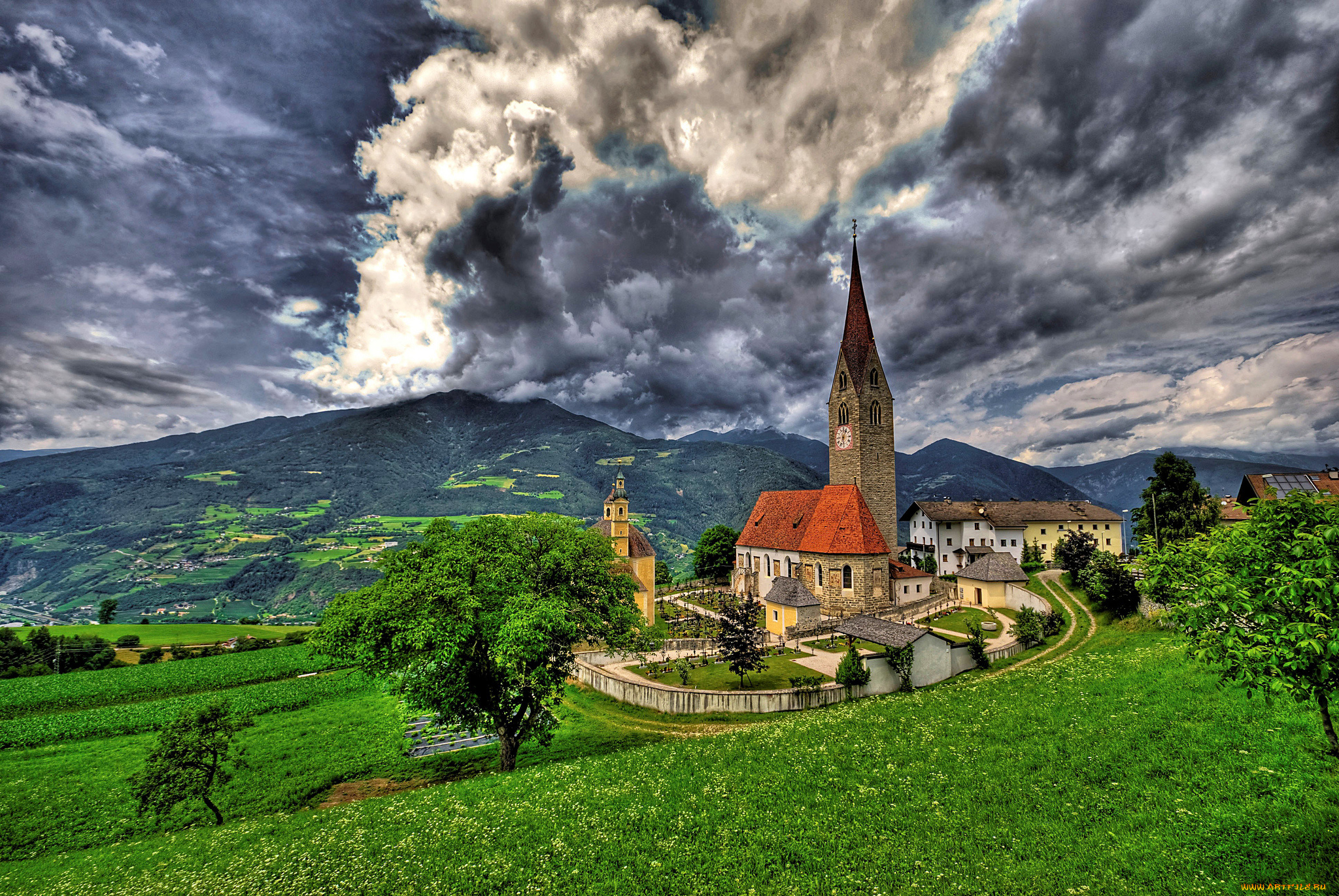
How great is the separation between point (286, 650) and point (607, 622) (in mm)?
51299

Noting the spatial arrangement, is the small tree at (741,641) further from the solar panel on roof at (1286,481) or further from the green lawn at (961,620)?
the solar panel on roof at (1286,481)

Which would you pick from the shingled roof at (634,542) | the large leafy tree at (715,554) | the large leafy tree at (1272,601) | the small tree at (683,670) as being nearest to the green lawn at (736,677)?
the small tree at (683,670)

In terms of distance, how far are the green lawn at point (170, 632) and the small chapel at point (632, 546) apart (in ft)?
157

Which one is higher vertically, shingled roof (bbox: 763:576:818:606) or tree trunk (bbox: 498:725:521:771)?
shingled roof (bbox: 763:576:818:606)

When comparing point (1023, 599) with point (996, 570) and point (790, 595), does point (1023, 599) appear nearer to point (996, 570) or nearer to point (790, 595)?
point (996, 570)

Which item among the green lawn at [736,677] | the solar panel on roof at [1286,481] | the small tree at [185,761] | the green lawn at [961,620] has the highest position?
the solar panel on roof at [1286,481]

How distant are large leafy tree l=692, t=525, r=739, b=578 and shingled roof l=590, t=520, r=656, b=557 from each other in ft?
75.8

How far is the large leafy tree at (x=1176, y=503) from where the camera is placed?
35.5m

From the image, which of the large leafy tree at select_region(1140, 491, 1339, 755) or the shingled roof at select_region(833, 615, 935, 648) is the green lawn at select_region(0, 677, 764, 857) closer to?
the shingled roof at select_region(833, 615, 935, 648)

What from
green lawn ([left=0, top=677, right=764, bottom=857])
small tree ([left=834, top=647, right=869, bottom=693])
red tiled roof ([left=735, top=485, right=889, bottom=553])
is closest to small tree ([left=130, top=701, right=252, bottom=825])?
green lawn ([left=0, top=677, right=764, bottom=857])

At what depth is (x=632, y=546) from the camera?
48.7 m

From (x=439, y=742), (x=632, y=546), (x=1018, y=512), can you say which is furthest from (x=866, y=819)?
(x=1018, y=512)

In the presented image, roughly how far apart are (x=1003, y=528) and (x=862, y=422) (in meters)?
30.1

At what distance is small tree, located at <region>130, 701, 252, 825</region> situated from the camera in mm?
15758
